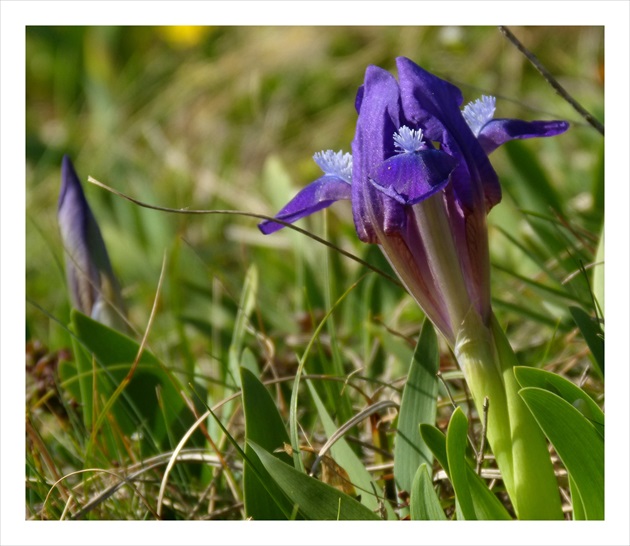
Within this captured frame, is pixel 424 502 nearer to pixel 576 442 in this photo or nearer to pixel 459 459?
pixel 459 459

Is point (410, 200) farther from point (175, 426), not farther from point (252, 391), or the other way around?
point (175, 426)

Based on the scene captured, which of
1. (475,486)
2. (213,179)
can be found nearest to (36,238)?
(213,179)

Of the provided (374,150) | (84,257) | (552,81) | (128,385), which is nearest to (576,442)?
(374,150)

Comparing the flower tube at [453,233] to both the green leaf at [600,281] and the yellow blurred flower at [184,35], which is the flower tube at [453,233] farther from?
the yellow blurred flower at [184,35]

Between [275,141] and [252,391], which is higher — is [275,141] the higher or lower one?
the higher one

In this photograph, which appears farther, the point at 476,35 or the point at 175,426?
the point at 476,35

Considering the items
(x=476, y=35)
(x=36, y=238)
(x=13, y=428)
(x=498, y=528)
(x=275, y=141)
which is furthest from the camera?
(x=275, y=141)
